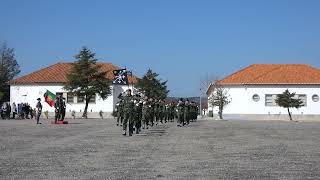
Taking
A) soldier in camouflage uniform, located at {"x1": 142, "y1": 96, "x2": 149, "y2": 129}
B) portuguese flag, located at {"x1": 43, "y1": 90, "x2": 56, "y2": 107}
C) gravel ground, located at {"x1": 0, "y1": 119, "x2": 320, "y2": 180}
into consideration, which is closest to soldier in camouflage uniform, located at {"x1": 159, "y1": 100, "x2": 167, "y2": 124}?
soldier in camouflage uniform, located at {"x1": 142, "y1": 96, "x2": 149, "y2": 129}

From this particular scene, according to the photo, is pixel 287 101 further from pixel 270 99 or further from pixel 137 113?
pixel 137 113

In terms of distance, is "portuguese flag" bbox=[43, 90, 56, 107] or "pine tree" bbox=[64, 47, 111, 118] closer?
"portuguese flag" bbox=[43, 90, 56, 107]

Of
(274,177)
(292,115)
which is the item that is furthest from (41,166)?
(292,115)

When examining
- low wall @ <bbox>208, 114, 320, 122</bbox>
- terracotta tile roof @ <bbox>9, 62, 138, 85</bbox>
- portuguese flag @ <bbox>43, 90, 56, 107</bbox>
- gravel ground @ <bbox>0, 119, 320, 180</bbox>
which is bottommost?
gravel ground @ <bbox>0, 119, 320, 180</bbox>

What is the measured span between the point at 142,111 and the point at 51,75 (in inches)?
2359

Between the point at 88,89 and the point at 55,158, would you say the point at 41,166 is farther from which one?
the point at 88,89

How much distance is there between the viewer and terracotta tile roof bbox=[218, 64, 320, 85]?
8812 centimetres

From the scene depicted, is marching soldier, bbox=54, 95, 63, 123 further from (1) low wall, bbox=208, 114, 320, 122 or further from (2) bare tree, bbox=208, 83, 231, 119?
(2) bare tree, bbox=208, 83, 231, 119

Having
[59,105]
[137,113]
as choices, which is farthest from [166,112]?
[137,113]

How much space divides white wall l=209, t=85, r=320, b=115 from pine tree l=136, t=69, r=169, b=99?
10.6 meters

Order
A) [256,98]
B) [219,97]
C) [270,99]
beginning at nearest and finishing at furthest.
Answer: [219,97], [270,99], [256,98]

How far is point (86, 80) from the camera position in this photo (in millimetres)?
74500

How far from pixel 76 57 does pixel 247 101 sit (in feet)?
89.4

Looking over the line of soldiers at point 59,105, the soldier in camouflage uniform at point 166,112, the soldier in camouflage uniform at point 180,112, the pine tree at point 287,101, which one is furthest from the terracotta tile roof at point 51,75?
the line of soldiers at point 59,105
